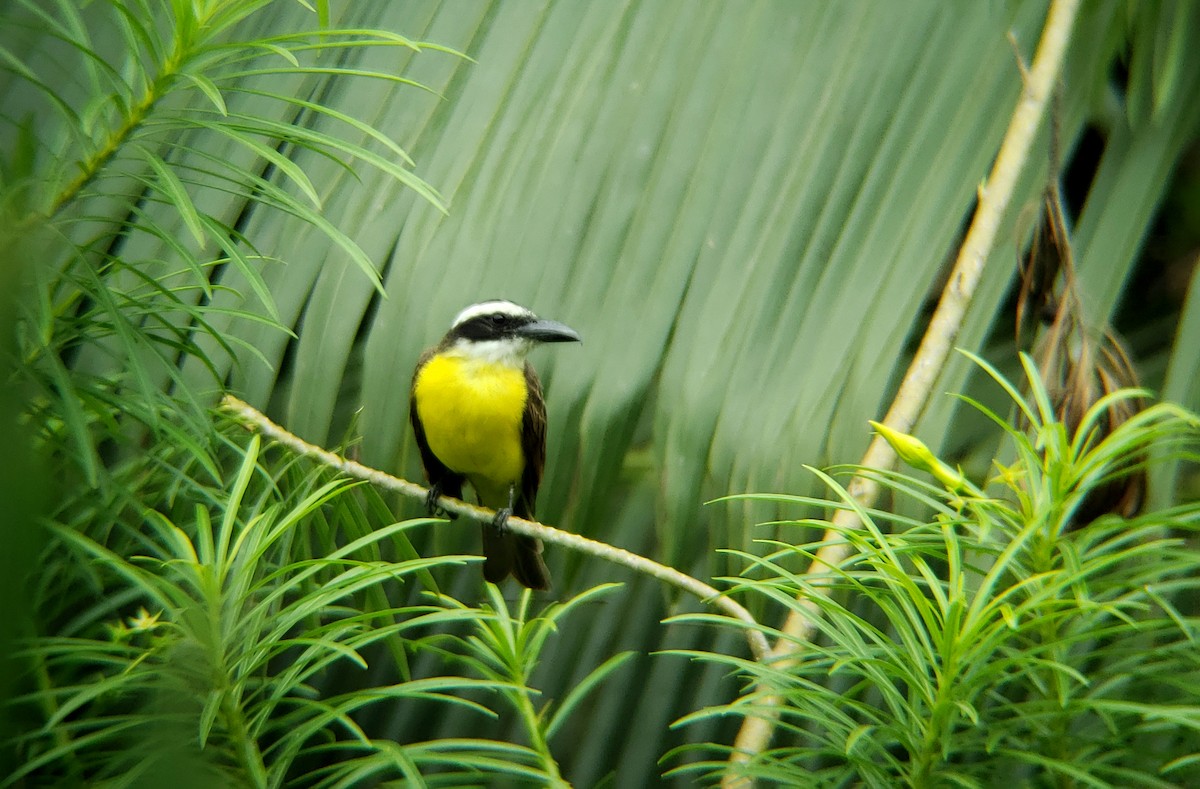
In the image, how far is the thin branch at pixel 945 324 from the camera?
175 cm

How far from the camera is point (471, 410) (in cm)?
404

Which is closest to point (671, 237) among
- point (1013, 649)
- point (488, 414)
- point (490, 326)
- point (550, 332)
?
point (550, 332)

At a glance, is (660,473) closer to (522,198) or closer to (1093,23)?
(522,198)

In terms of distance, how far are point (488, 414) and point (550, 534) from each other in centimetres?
192

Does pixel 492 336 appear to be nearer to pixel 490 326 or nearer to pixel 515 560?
Result: pixel 490 326

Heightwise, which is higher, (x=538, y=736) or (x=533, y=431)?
(x=533, y=431)

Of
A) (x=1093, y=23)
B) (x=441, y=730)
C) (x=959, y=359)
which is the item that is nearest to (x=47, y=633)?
(x=441, y=730)

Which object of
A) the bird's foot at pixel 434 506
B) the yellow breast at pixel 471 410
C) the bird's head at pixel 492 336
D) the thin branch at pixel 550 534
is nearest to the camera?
the thin branch at pixel 550 534

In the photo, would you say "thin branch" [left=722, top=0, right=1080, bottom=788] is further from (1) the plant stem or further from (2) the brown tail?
(2) the brown tail

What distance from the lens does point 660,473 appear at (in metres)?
2.18

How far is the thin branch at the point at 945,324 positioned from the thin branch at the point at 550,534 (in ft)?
0.35

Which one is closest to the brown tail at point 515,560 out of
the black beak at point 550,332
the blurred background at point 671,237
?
the black beak at point 550,332

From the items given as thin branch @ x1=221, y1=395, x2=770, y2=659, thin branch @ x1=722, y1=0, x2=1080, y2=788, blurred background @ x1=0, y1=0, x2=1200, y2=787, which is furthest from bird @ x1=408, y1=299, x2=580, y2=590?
thin branch @ x1=722, y1=0, x2=1080, y2=788

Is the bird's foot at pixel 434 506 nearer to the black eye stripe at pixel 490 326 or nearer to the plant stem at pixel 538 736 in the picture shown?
the black eye stripe at pixel 490 326
